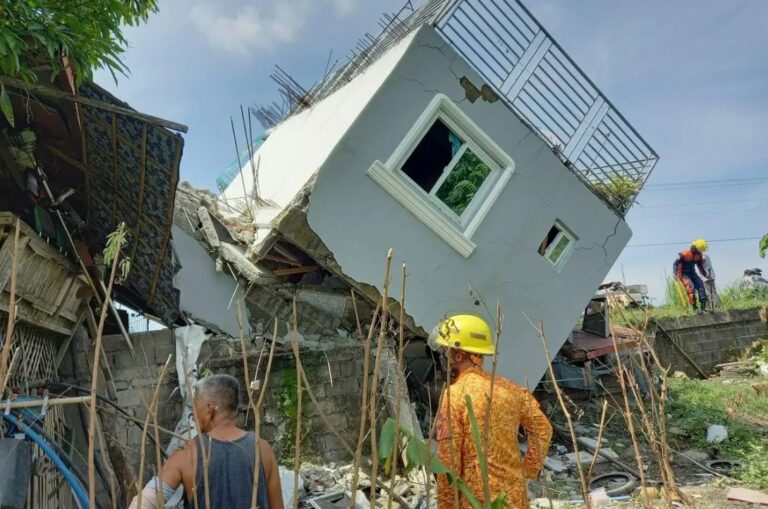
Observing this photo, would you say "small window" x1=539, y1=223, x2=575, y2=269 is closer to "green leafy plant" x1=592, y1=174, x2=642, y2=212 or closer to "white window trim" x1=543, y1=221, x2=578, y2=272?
"white window trim" x1=543, y1=221, x2=578, y2=272

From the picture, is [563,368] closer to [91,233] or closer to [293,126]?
[293,126]

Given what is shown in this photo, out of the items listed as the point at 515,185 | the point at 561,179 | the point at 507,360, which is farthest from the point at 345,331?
the point at 561,179

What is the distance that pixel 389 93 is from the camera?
6293 millimetres

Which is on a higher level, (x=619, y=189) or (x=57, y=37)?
(x=619, y=189)

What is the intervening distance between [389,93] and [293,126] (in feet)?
10.3

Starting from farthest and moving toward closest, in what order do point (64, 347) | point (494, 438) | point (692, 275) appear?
point (692, 275), point (64, 347), point (494, 438)

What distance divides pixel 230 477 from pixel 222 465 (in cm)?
6

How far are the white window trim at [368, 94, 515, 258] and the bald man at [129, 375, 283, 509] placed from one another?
160 inches

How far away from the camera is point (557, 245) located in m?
7.32

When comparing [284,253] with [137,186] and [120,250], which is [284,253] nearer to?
[137,186]

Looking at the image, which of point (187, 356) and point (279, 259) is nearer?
point (187, 356)

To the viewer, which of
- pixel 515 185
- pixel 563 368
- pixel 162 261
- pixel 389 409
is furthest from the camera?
pixel 563 368

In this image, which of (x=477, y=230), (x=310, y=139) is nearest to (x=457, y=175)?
(x=477, y=230)

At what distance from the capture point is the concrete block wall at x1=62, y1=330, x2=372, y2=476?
5254 millimetres
